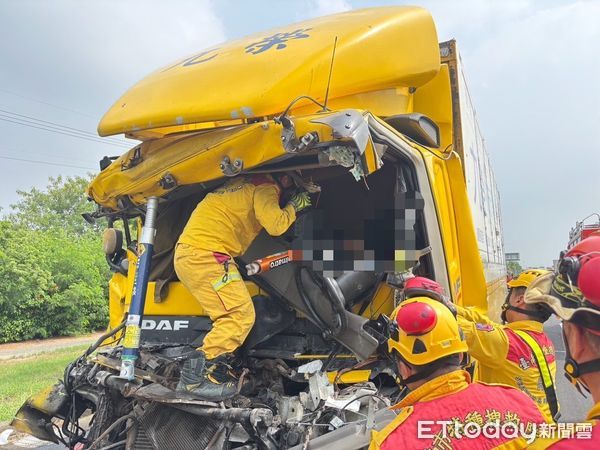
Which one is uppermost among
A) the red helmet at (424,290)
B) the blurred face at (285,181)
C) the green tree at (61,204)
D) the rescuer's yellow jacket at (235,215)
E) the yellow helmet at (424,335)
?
the green tree at (61,204)

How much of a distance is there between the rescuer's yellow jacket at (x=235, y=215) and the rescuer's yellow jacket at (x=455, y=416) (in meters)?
1.51

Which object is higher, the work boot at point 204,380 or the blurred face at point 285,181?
the blurred face at point 285,181

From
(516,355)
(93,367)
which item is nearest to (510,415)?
(516,355)

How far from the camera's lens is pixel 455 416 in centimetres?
164

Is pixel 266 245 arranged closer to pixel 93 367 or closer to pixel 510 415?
pixel 93 367

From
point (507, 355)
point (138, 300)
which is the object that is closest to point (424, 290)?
point (507, 355)

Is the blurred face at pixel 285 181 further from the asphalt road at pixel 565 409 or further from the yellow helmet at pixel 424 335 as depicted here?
the asphalt road at pixel 565 409

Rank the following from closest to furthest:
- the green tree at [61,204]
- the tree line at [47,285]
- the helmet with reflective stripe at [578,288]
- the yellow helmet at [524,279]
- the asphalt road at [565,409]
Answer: the helmet with reflective stripe at [578,288] < the yellow helmet at [524,279] < the asphalt road at [565,409] < the tree line at [47,285] < the green tree at [61,204]

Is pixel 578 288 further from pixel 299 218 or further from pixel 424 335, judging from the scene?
pixel 299 218

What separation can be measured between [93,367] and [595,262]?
3069 mm

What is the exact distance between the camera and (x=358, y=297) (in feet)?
11.9

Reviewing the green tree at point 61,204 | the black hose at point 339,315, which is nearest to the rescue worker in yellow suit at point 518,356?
the black hose at point 339,315

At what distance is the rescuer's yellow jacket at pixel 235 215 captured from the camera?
3029 mm

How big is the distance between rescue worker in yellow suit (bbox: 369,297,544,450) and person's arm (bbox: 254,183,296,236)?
1176mm
